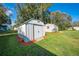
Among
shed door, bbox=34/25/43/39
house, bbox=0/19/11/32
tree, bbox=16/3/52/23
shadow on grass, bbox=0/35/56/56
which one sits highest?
tree, bbox=16/3/52/23

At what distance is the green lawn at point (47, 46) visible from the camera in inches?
97.0

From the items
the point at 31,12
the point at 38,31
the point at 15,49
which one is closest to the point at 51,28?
the point at 38,31

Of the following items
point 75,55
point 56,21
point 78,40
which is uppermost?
point 56,21

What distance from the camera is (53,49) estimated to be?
8.11ft

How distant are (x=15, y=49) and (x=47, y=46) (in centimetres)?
34

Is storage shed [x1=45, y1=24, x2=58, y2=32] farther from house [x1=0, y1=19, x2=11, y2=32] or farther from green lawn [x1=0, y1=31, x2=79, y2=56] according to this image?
house [x1=0, y1=19, x2=11, y2=32]

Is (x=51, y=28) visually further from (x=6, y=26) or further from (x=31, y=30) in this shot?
(x=6, y=26)

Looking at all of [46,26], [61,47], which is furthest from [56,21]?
[61,47]

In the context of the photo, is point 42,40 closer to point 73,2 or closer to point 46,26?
point 46,26

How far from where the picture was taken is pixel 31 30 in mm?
2506

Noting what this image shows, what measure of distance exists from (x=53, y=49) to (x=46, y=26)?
252 millimetres

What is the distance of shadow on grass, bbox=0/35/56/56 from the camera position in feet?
8.09

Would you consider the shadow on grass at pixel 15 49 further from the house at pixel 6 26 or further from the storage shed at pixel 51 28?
the storage shed at pixel 51 28

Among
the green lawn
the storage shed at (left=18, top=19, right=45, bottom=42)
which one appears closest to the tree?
the storage shed at (left=18, top=19, right=45, bottom=42)
